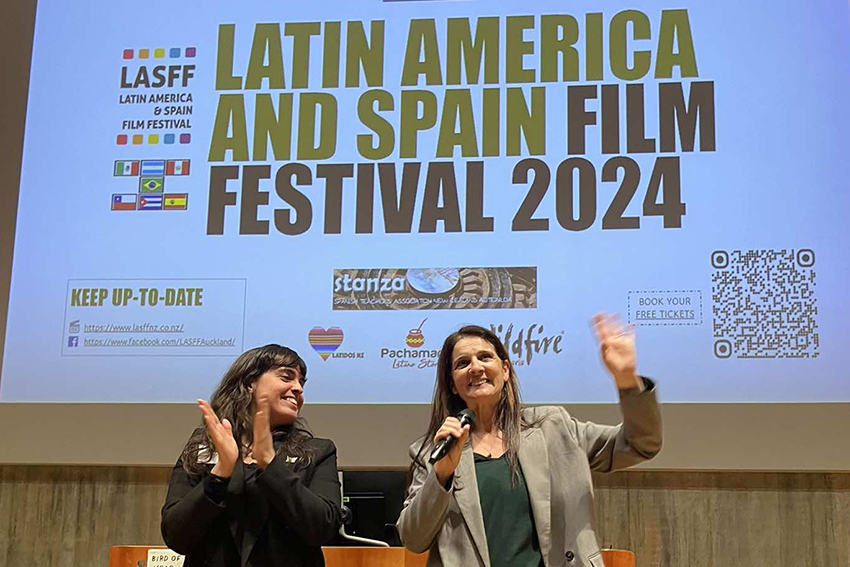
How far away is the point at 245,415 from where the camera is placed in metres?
2.59

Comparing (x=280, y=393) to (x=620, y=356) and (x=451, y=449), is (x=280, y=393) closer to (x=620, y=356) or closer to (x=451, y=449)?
(x=451, y=449)

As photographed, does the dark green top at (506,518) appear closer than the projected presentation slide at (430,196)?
Yes

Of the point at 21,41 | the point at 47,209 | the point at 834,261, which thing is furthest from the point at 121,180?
the point at 834,261

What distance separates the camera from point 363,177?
14.1ft

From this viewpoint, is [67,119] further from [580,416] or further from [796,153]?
[796,153]

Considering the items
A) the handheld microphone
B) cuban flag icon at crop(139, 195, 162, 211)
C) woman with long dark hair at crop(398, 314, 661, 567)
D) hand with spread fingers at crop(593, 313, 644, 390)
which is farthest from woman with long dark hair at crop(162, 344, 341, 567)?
cuban flag icon at crop(139, 195, 162, 211)

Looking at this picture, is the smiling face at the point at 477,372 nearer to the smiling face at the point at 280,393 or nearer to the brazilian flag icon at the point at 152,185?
the smiling face at the point at 280,393

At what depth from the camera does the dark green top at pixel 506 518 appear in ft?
7.41

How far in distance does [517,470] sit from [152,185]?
8.44ft

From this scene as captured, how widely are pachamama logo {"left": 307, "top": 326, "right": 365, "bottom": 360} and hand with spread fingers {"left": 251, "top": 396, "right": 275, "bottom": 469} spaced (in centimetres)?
171

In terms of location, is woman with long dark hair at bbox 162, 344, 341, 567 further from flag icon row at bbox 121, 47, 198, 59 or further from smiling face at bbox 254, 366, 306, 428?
flag icon row at bbox 121, 47, 198, 59

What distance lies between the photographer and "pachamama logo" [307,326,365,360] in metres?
4.12

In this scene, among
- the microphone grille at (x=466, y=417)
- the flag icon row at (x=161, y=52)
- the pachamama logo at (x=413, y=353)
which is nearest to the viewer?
the microphone grille at (x=466, y=417)

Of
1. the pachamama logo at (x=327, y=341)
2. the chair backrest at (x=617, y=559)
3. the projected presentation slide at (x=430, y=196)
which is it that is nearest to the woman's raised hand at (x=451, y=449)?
the chair backrest at (x=617, y=559)
